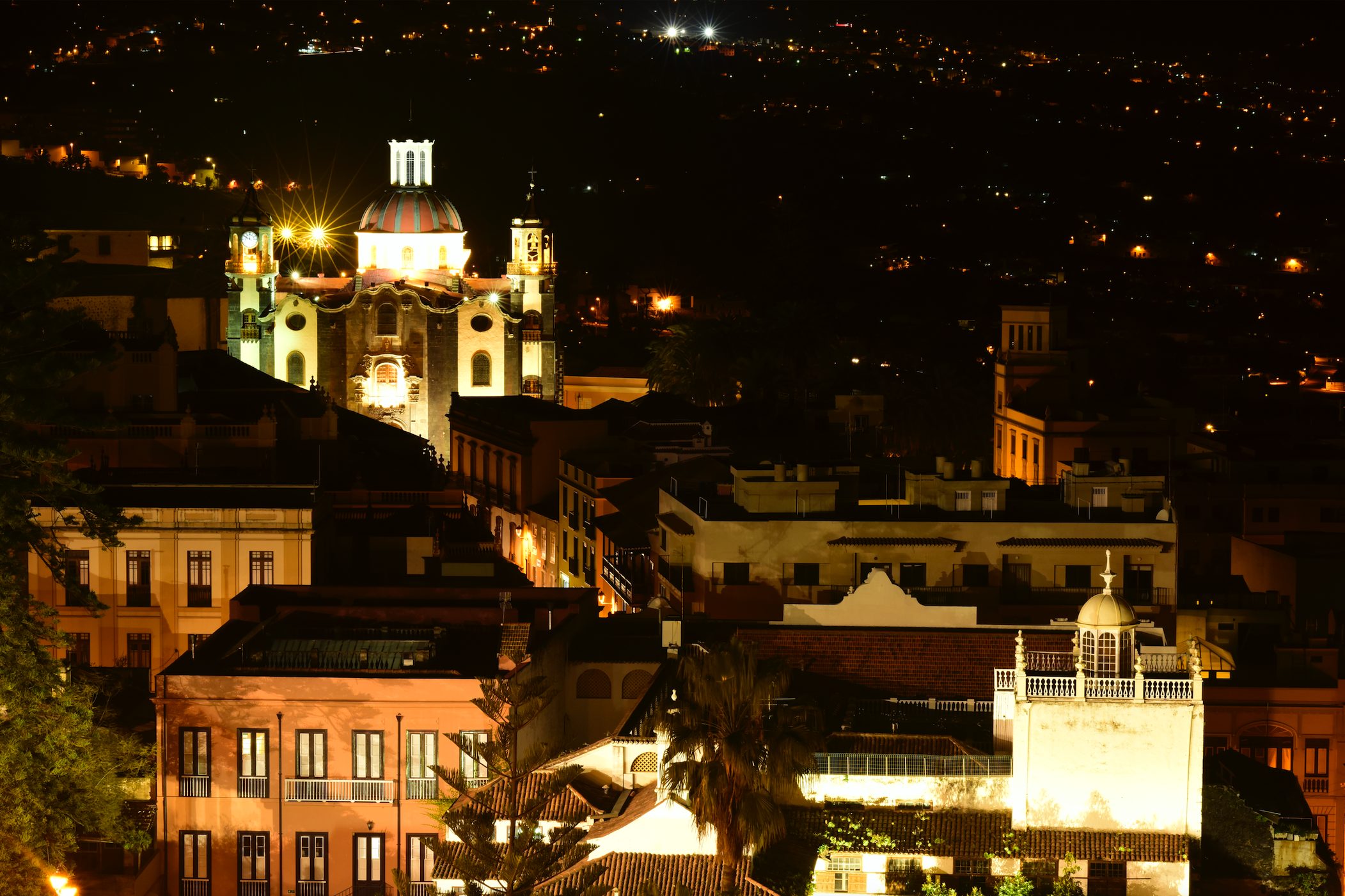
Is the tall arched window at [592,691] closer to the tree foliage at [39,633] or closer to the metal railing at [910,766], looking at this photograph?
the metal railing at [910,766]

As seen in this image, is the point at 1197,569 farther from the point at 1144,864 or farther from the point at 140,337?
the point at 1144,864

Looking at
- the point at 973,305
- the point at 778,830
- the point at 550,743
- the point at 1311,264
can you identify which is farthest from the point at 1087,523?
the point at 1311,264

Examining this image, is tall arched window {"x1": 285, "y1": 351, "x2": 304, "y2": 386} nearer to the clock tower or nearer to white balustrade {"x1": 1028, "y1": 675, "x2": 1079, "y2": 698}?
the clock tower

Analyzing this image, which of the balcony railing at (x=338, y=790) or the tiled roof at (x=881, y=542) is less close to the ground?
the tiled roof at (x=881, y=542)

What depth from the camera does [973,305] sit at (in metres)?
146

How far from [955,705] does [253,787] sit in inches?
460

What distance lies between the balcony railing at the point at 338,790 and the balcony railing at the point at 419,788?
0.27 metres

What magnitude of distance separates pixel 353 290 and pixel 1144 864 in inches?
3258

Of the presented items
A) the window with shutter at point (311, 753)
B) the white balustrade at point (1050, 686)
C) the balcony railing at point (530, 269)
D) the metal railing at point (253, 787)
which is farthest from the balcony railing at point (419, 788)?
the balcony railing at point (530, 269)

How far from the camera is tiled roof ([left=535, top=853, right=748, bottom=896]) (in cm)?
3133

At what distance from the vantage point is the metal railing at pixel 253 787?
36344 millimetres

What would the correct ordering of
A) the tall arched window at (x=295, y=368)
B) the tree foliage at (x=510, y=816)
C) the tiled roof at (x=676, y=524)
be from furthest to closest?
1. the tall arched window at (x=295, y=368)
2. the tiled roof at (x=676, y=524)
3. the tree foliage at (x=510, y=816)

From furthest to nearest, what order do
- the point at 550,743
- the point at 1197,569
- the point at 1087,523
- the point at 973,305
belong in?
the point at 973,305 → the point at 1197,569 → the point at 1087,523 → the point at 550,743

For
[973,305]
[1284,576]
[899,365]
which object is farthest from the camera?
[973,305]
